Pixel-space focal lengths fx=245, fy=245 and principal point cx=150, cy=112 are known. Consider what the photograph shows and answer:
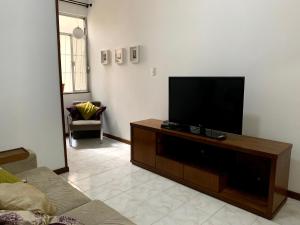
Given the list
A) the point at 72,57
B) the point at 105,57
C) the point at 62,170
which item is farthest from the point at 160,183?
the point at 72,57

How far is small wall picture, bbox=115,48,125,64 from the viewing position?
420 centimetres

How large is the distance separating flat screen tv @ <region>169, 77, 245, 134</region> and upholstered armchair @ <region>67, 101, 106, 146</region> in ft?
5.93

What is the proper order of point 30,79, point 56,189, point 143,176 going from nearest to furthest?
1. point 56,189
2. point 30,79
3. point 143,176

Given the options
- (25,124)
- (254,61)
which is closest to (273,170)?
(254,61)

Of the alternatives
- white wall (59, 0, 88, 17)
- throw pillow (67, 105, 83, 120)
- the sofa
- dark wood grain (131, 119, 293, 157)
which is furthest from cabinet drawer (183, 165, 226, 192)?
white wall (59, 0, 88, 17)

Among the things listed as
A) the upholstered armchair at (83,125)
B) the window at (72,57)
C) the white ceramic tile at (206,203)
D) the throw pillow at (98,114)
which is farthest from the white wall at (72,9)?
the white ceramic tile at (206,203)

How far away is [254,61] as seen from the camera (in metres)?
2.66

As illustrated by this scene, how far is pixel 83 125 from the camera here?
430 centimetres

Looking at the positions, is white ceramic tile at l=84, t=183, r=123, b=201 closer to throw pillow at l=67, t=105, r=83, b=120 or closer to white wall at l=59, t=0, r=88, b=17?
throw pillow at l=67, t=105, r=83, b=120

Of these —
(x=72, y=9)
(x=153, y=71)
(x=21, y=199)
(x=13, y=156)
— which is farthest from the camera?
(x=72, y=9)

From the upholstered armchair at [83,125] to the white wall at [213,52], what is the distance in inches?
13.9

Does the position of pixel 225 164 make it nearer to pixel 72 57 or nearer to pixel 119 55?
pixel 119 55

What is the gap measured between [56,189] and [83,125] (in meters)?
2.53

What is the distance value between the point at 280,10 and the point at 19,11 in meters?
2.68
